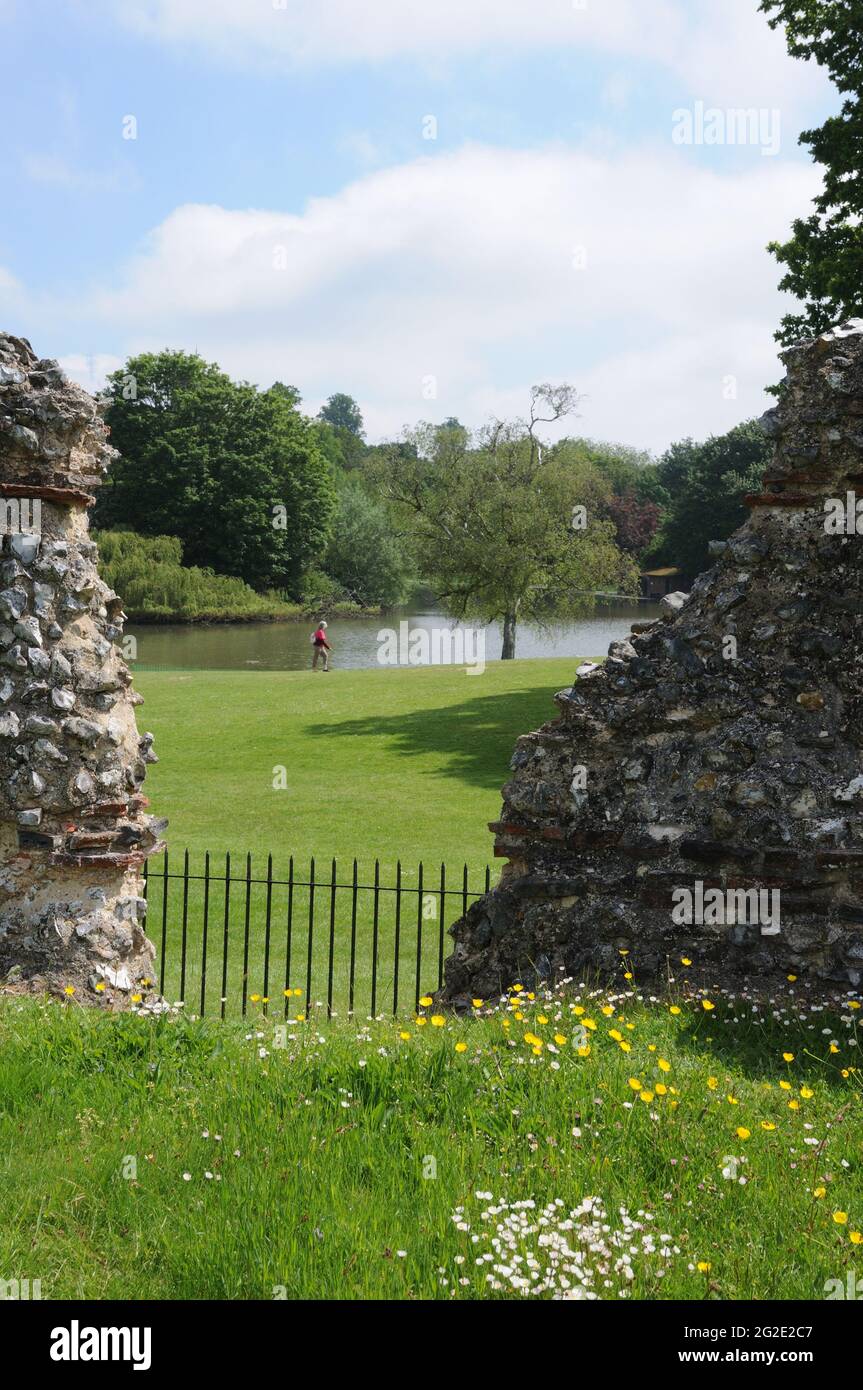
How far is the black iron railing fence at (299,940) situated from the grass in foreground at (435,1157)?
8.03 ft

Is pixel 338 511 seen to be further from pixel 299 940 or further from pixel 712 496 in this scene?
pixel 299 940

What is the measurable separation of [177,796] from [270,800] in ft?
5.08

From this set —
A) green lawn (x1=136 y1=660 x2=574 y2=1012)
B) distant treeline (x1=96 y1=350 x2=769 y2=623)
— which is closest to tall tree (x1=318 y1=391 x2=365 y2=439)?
distant treeline (x1=96 y1=350 x2=769 y2=623)

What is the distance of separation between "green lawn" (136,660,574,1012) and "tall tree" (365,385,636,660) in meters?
7.47

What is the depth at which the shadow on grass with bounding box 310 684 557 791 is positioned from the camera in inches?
774

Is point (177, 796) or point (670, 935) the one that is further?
point (177, 796)

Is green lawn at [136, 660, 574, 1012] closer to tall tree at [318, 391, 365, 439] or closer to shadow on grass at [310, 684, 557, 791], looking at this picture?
shadow on grass at [310, 684, 557, 791]

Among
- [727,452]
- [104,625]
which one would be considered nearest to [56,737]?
[104,625]

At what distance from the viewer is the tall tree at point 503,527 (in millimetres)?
38625

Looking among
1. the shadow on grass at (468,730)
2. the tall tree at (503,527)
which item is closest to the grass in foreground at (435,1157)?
the shadow on grass at (468,730)

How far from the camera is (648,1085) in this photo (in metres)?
5.45

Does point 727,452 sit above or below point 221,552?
above

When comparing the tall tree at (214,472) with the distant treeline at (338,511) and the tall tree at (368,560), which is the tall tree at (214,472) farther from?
the tall tree at (368,560)

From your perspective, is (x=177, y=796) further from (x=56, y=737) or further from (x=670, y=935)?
(x=670, y=935)
